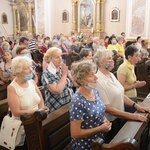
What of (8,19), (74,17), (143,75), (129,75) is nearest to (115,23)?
(74,17)

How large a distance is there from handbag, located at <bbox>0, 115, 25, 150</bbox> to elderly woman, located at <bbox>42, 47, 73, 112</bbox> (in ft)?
1.83

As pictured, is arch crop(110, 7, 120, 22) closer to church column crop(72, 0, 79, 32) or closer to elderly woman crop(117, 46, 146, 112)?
church column crop(72, 0, 79, 32)

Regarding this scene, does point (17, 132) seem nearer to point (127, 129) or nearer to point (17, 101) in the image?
point (17, 101)

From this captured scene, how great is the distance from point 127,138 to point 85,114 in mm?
466

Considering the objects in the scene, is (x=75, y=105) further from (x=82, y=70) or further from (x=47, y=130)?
(x=47, y=130)

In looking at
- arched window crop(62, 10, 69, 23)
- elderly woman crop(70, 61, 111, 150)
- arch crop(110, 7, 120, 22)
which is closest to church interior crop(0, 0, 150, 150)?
elderly woman crop(70, 61, 111, 150)

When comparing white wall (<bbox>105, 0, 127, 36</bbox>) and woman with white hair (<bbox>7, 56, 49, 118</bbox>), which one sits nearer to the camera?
woman with white hair (<bbox>7, 56, 49, 118</bbox>)

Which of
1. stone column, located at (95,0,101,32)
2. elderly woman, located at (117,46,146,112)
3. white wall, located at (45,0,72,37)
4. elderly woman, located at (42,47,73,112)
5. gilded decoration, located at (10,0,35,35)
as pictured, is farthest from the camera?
gilded decoration, located at (10,0,35,35)

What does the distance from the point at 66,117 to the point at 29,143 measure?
0.50 m

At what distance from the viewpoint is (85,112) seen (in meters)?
1.85

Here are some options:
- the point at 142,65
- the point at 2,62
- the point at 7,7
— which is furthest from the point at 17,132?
the point at 7,7

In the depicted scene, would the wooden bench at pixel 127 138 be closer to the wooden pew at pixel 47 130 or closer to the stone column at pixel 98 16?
the wooden pew at pixel 47 130

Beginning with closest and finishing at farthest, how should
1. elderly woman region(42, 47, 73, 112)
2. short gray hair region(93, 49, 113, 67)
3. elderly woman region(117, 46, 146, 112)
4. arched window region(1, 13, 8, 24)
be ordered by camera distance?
short gray hair region(93, 49, 113, 67) < elderly woman region(42, 47, 73, 112) < elderly woman region(117, 46, 146, 112) < arched window region(1, 13, 8, 24)

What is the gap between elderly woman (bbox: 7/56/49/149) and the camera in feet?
7.54
